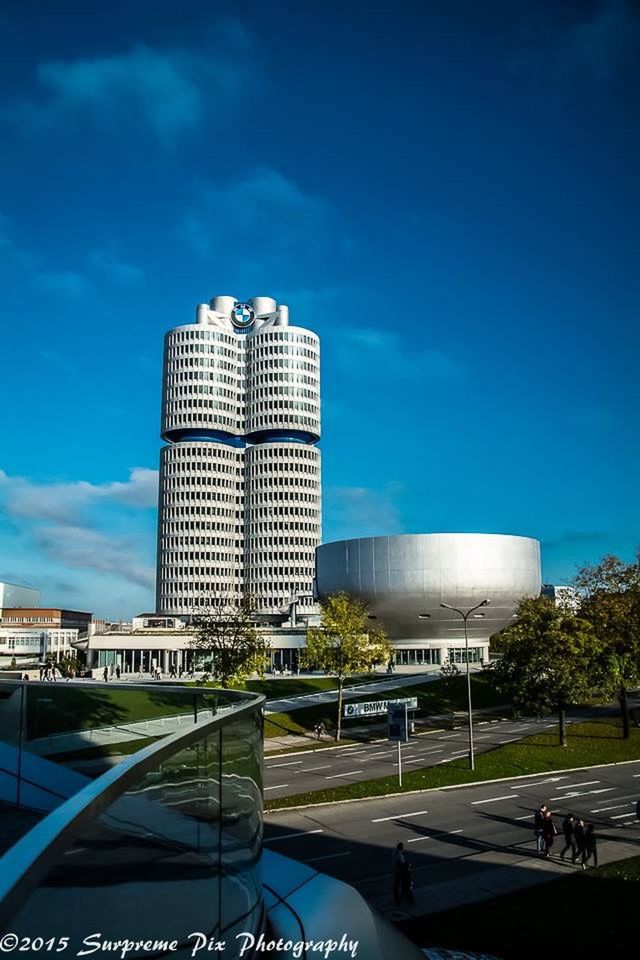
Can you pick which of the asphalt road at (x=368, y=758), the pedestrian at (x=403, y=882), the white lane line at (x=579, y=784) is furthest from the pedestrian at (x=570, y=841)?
the asphalt road at (x=368, y=758)

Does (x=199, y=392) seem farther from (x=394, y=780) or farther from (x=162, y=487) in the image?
(x=394, y=780)

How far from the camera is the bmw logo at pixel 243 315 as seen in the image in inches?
7387

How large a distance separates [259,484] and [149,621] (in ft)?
155

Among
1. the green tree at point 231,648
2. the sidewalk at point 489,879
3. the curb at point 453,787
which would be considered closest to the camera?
the sidewalk at point 489,879

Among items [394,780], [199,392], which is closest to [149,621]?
[199,392]

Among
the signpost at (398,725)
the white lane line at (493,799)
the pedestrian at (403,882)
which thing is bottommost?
the white lane line at (493,799)

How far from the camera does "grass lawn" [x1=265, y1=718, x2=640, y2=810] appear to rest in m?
34.0

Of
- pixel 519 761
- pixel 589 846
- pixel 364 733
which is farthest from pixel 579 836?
pixel 364 733

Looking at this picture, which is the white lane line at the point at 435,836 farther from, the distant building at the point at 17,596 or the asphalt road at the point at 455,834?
the distant building at the point at 17,596

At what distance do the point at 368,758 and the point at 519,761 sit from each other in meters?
8.74

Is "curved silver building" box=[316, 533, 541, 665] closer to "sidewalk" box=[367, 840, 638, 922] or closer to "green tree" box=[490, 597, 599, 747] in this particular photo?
"green tree" box=[490, 597, 599, 747]

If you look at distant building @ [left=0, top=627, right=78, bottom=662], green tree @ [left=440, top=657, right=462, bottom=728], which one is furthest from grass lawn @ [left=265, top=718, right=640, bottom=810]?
distant building @ [left=0, top=627, right=78, bottom=662]

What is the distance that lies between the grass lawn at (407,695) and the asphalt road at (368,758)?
3168 mm

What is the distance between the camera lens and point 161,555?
168 meters
